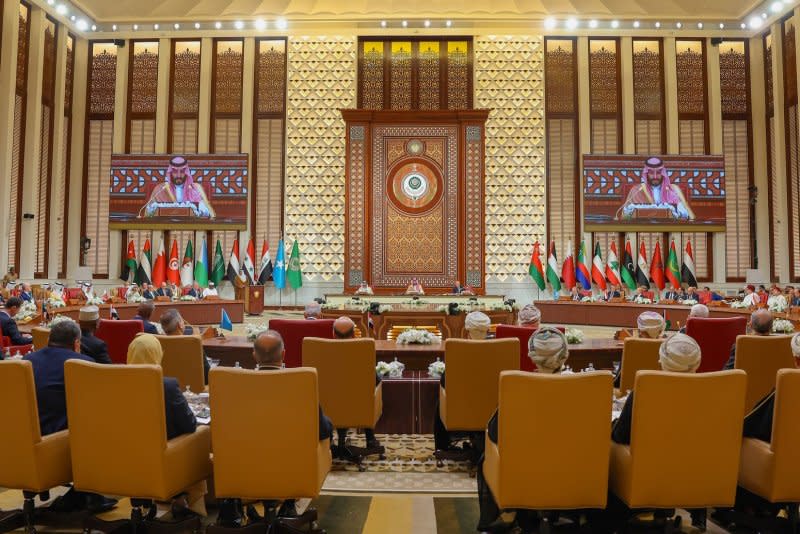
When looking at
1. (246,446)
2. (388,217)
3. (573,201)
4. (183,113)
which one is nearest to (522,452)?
(246,446)

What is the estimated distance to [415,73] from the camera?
1505 centimetres

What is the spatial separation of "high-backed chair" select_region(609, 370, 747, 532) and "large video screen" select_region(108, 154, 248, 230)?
44.3ft

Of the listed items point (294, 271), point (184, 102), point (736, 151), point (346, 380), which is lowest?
point (346, 380)

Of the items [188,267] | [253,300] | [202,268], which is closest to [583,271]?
[253,300]

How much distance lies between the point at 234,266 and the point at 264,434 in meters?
12.5

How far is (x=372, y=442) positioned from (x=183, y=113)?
13.4 metres

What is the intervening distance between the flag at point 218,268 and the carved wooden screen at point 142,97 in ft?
10.6

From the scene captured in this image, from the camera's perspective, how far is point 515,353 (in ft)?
12.8

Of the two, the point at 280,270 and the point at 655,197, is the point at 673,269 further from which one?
the point at 280,270

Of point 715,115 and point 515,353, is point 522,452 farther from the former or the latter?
point 715,115

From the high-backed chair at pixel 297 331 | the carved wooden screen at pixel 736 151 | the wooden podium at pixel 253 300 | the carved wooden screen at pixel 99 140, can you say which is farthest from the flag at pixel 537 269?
the carved wooden screen at pixel 99 140

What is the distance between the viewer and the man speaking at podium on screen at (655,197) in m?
14.8

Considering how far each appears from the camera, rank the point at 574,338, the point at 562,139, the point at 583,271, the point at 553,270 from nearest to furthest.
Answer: the point at 574,338 < the point at 553,270 < the point at 583,271 < the point at 562,139

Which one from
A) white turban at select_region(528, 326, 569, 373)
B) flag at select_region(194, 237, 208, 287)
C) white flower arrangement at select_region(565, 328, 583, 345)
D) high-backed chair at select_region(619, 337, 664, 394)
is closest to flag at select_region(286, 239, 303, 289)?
flag at select_region(194, 237, 208, 287)
